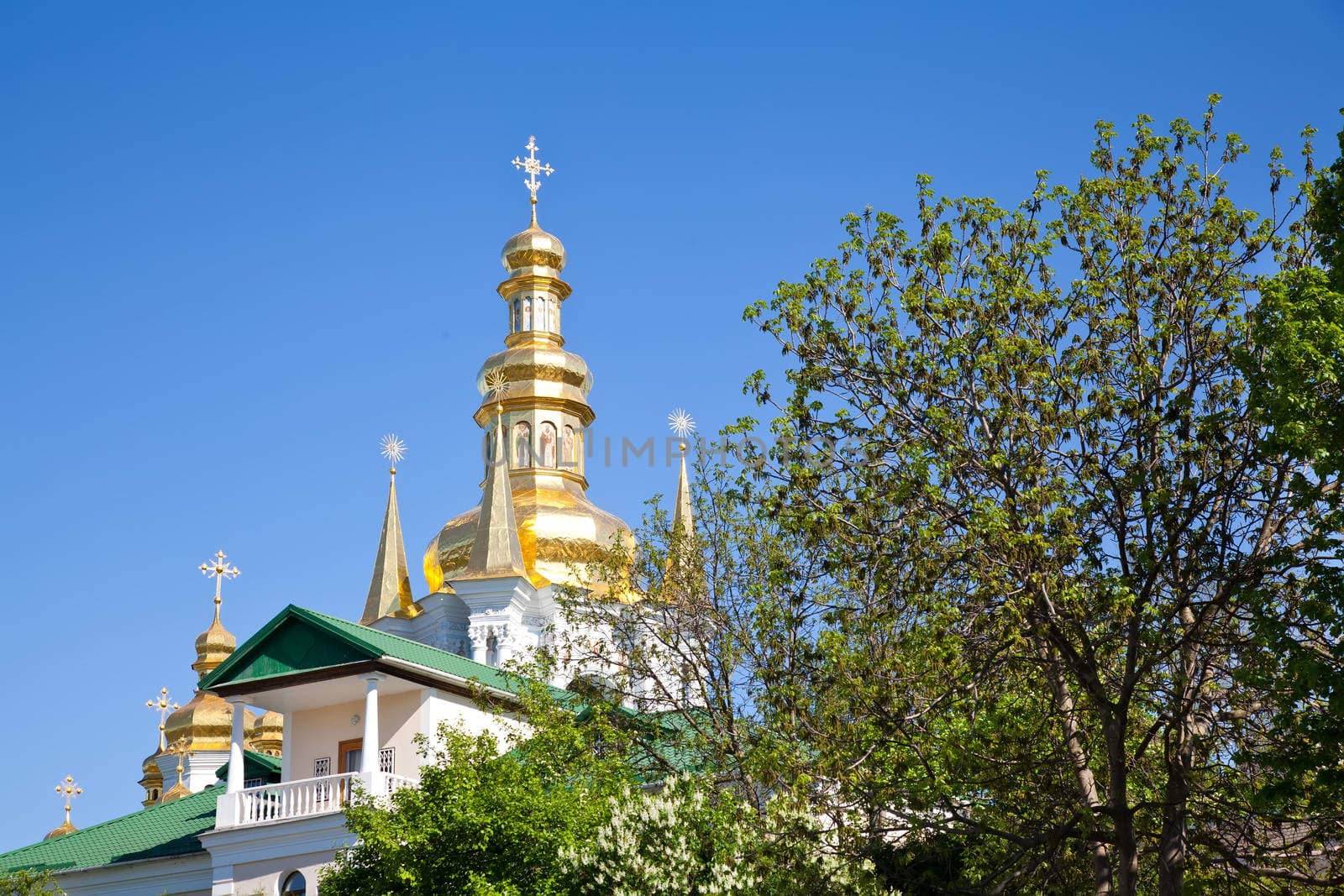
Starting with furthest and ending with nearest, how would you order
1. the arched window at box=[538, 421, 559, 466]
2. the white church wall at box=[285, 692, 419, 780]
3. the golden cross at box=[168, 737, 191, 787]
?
1. the golden cross at box=[168, 737, 191, 787]
2. the arched window at box=[538, 421, 559, 466]
3. the white church wall at box=[285, 692, 419, 780]

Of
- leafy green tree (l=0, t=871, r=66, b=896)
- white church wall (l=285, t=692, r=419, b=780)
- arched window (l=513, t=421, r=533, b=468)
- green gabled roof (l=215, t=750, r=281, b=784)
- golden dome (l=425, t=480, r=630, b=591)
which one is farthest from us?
arched window (l=513, t=421, r=533, b=468)

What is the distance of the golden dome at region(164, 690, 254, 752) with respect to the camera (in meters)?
52.0

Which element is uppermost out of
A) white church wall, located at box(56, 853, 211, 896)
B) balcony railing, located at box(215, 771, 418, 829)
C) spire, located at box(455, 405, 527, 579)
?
spire, located at box(455, 405, 527, 579)

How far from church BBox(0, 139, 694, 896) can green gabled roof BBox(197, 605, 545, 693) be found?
3 centimetres

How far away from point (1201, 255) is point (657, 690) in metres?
10.6

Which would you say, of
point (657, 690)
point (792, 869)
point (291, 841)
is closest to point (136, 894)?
point (291, 841)

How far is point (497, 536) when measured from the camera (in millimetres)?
42594

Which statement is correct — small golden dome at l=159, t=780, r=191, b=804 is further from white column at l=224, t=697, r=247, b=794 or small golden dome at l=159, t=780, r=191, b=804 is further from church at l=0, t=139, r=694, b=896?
white column at l=224, t=697, r=247, b=794

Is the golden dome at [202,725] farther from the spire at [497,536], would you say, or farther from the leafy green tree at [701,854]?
the leafy green tree at [701,854]

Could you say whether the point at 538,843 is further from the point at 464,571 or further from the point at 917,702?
the point at 464,571

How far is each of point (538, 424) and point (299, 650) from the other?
20021 mm

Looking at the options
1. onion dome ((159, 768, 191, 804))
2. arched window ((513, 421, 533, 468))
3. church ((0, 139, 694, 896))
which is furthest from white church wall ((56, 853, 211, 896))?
arched window ((513, 421, 533, 468))

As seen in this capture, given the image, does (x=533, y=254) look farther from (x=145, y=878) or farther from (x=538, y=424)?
(x=145, y=878)

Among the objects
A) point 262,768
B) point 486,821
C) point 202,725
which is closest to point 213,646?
point 202,725
